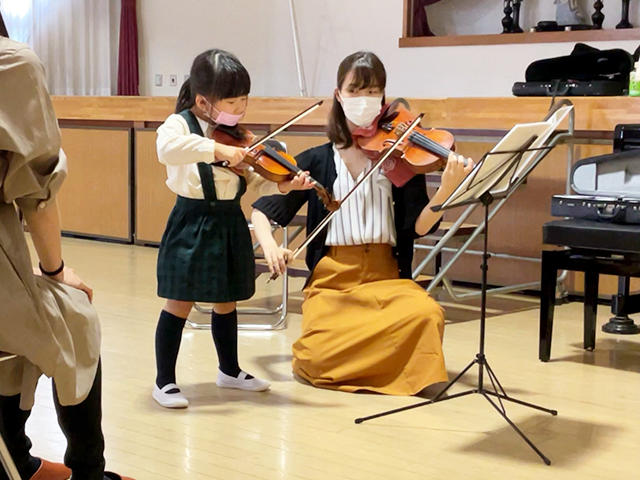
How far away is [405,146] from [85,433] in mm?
1329

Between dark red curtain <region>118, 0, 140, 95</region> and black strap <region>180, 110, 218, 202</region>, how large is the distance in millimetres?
4800

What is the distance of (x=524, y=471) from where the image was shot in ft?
7.06

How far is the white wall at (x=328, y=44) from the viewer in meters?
5.66

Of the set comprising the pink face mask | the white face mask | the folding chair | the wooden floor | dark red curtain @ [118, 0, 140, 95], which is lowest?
the wooden floor

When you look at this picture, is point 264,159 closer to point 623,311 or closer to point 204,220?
point 204,220

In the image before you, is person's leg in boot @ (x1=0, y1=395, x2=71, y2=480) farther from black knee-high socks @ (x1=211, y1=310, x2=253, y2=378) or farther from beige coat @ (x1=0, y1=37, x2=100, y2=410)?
black knee-high socks @ (x1=211, y1=310, x2=253, y2=378)

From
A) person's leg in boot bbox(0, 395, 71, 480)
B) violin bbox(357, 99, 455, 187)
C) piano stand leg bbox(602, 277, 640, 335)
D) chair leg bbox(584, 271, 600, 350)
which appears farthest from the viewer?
piano stand leg bbox(602, 277, 640, 335)

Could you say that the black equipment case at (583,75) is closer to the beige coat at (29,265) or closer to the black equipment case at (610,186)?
the black equipment case at (610,186)

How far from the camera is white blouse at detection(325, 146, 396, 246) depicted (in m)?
2.80

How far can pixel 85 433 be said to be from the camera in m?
1.68

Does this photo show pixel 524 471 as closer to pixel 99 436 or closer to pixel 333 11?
pixel 99 436

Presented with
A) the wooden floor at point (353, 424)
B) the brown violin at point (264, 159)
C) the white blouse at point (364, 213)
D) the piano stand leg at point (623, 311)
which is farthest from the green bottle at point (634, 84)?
the brown violin at point (264, 159)

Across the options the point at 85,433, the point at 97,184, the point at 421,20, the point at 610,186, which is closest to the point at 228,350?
the point at 85,433

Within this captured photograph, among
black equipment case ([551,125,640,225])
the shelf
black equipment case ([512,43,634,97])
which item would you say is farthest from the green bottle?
the shelf
